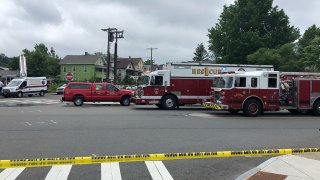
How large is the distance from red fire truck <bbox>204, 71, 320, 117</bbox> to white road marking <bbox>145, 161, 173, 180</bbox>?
45.8ft

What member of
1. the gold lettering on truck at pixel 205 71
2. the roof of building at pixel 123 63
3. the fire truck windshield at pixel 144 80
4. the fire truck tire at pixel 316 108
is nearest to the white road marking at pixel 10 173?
the fire truck tire at pixel 316 108

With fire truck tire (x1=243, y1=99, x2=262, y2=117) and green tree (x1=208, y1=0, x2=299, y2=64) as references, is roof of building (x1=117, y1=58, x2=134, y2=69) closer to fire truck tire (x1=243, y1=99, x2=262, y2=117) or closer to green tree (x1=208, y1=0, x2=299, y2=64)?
green tree (x1=208, y1=0, x2=299, y2=64)

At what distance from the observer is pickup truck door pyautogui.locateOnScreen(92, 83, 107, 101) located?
1265 inches

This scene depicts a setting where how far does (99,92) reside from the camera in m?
32.2

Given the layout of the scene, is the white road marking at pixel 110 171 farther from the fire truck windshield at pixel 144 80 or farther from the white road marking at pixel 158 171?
the fire truck windshield at pixel 144 80

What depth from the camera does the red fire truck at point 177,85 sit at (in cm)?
2805

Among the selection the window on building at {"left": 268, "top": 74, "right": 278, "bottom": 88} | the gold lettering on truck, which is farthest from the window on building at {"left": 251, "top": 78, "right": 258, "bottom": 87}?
the gold lettering on truck

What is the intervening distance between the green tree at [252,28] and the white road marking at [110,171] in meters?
55.8

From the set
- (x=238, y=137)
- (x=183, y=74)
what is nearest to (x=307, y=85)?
(x=183, y=74)

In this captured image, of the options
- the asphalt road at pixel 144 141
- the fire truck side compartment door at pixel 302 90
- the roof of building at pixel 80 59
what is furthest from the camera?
the roof of building at pixel 80 59

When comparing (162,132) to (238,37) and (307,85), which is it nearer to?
(307,85)

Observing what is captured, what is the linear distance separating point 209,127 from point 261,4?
51.9 meters

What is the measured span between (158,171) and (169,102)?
64.1ft

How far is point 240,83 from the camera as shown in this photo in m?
23.2
